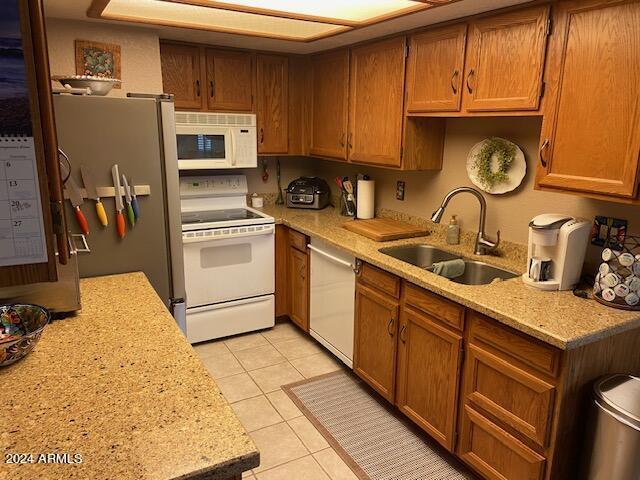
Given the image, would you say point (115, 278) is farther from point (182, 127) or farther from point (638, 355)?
point (638, 355)

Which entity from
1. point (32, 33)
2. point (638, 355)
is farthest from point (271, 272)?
point (32, 33)

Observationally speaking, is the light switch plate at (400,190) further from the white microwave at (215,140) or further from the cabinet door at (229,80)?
the cabinet door at (229,80)

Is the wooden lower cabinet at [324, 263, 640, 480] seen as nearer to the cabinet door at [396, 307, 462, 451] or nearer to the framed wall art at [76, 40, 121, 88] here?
the cabinet door at [396, 307, 462, 451]

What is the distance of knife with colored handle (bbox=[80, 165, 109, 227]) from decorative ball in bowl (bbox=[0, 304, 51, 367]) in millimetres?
559

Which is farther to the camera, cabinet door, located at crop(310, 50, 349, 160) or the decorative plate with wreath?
cabinet door, located at crop(310, 50, 349, 160)

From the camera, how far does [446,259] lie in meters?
2.75

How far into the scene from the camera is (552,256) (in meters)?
2.02

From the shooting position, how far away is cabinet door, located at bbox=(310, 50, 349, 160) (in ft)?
11.1

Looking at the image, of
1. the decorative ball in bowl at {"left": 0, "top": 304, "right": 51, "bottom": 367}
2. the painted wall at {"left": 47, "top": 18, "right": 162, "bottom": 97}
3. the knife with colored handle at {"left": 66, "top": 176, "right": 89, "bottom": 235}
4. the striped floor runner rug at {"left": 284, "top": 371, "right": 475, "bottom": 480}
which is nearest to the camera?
the decorative ball in bowl at {"left": 0, "top": 304, "right": 51, "bottom": 367}

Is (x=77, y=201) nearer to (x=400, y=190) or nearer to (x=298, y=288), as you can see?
(x=298, y=288)

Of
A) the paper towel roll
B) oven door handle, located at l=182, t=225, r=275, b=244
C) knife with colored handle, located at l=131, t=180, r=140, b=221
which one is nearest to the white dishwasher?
oven door handle, located at l=182, t=225, r=275, b=244

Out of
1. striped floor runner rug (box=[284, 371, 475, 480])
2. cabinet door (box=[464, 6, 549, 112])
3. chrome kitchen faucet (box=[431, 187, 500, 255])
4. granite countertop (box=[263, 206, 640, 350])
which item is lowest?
striped floor runner rug (box=[284, 371, 475, 480])

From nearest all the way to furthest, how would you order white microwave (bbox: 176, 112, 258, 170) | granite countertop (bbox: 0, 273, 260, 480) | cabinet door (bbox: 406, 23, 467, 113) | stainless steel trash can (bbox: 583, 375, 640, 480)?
granite countertop (bbox: 0, 273, 260, 480), stainless steel trash can (bbox: 583, 375, 640, 480), cabinet door (bbox: 406, 23, 467, 113), white microwave (bbox: 176, 112, 258, 170)

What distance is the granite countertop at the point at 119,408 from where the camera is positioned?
96 cm
